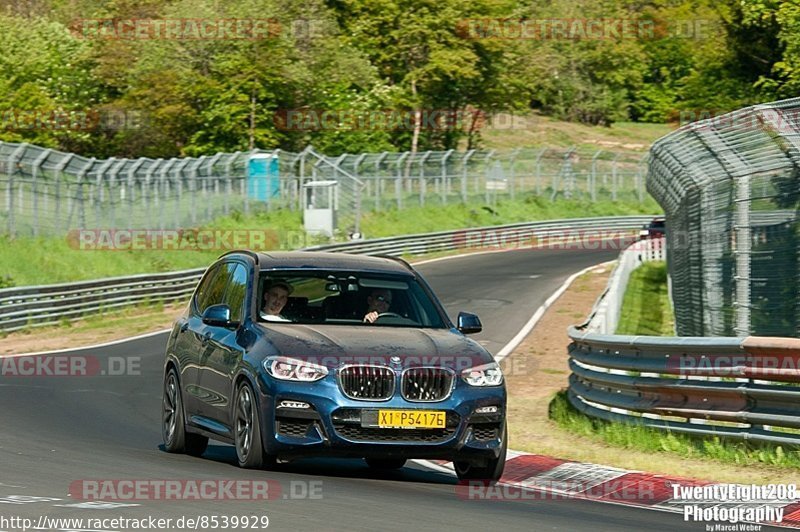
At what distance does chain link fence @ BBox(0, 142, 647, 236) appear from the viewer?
122 feet

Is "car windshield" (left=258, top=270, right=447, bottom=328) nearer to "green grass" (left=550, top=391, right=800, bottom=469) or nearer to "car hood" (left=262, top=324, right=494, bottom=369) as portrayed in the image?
"car hood" (left=262, top=324, right=494, bottom=369)

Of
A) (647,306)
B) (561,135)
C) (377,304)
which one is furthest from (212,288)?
(561,135)

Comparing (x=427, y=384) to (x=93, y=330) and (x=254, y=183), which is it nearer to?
(x=93, y=330)

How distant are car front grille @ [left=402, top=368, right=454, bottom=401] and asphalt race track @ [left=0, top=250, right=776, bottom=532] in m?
0.64

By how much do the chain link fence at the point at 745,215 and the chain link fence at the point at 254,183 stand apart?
22053 mm

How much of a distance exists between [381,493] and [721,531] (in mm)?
2257

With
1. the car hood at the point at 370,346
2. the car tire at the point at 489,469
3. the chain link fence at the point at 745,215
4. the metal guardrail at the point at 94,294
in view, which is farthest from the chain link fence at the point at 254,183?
the car tire at the point at 489,469

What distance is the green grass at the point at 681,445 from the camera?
37.3ft

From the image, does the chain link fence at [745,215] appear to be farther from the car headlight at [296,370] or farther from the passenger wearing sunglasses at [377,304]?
the car headlight at [296,370]

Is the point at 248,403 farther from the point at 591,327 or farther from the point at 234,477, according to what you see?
the point at 591,327

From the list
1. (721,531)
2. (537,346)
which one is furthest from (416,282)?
(537,346)

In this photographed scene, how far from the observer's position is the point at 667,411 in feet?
42.8

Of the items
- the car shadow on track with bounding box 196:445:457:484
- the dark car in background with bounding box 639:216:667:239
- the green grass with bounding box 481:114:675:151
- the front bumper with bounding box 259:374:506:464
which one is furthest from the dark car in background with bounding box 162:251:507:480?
the green grass with bounding box 481:114:675:151

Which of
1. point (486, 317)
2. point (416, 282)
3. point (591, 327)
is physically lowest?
point (486, 317)
